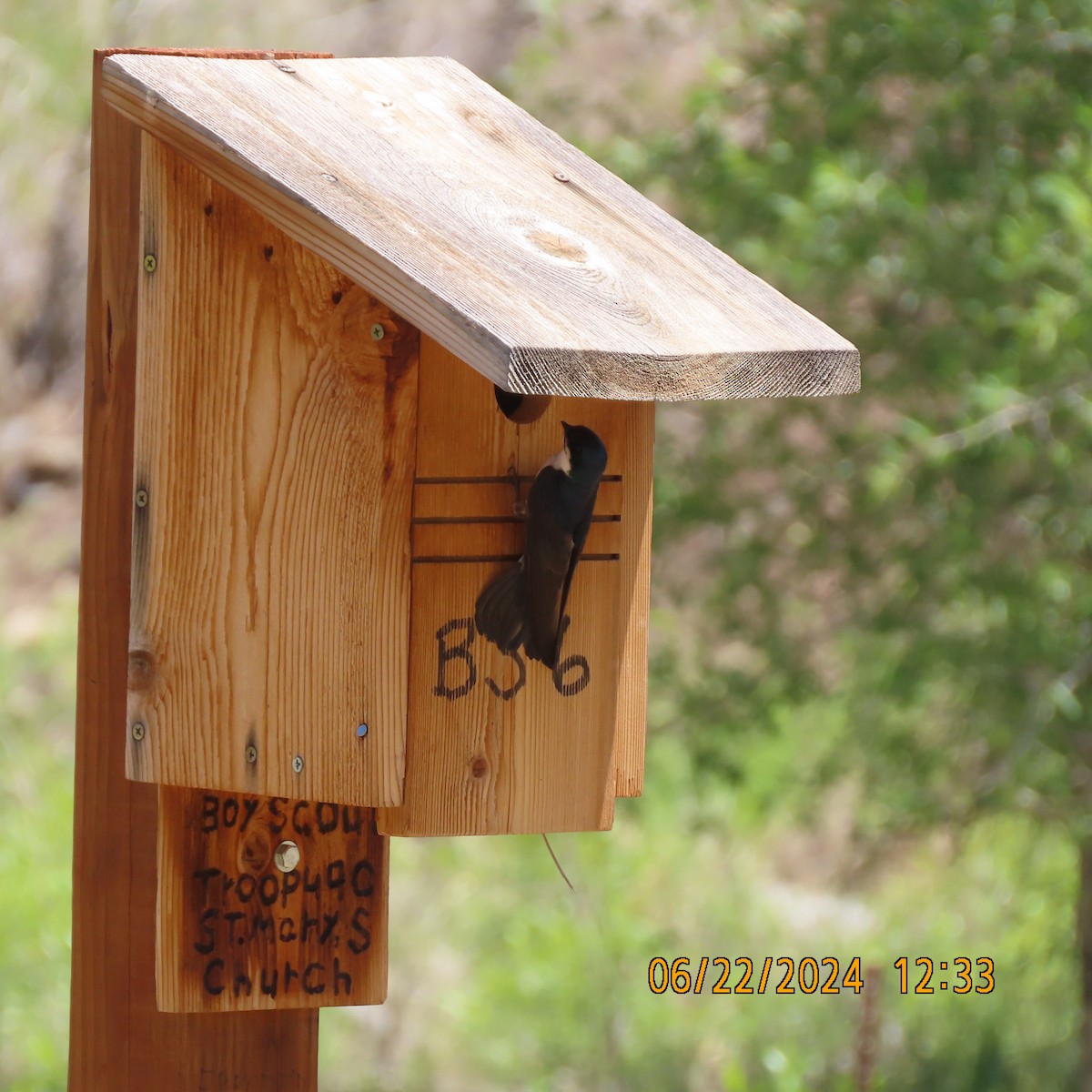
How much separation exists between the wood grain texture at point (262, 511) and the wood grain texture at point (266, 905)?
0.46 feet

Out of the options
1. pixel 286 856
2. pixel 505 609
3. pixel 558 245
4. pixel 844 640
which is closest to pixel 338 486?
pixel 505 609

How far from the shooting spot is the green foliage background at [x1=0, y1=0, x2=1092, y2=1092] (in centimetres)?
343

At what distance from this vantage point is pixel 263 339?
180 cm

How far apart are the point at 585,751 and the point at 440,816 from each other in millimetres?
213

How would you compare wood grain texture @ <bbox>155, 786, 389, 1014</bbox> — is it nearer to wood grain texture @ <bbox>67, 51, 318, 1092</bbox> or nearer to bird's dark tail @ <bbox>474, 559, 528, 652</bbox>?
wood grain texture @ <bbox>67, 51, 318, 1092</bbox>

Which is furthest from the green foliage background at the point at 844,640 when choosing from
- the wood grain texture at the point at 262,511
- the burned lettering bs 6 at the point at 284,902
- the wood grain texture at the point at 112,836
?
the wood grain texture at the point at 262,511

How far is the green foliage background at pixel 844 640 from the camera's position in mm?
3434

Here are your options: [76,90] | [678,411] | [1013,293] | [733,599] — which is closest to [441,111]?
[1013,293]

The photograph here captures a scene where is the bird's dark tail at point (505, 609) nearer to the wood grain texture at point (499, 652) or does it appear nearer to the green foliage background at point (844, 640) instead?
the wood grain texture at point (499, 652)

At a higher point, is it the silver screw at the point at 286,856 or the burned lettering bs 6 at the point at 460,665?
→ the burned lettering bs 6 at the point at 460,665

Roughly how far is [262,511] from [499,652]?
33 cm

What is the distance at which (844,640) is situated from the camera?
4383 mm

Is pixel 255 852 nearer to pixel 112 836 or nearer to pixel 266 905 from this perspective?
pixel 266 905
